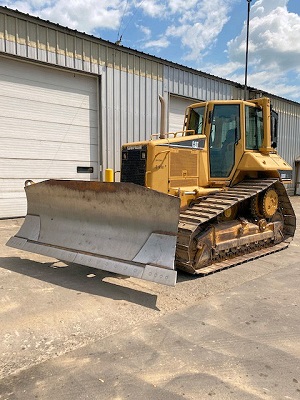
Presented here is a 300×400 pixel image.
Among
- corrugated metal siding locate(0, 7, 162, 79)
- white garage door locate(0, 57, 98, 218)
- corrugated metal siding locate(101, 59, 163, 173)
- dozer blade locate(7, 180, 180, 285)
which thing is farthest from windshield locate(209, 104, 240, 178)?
corrugated metal siding locate(0, 7, 162, 79)

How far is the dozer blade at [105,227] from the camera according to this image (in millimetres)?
4359

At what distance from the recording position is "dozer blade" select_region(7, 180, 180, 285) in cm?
436

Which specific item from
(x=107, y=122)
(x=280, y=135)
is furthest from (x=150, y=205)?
(x=280, y=135)

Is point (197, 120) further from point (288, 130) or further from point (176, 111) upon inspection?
point (288, 130)

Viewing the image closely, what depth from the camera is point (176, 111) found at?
12828mm

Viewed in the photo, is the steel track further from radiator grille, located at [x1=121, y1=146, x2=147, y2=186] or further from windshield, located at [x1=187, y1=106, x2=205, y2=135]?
windshield, located at [x1=187, y1=106, x2=205, y2=135]

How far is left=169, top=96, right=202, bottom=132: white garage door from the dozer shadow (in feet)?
27.4

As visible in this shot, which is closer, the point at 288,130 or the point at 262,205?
the point at 262,205

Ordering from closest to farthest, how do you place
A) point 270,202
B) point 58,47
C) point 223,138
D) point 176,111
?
point 223,138
point 270,202
point 58,47
point 176,111

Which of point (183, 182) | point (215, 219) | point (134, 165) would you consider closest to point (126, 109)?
point (134, 165)

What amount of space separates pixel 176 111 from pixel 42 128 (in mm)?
5326

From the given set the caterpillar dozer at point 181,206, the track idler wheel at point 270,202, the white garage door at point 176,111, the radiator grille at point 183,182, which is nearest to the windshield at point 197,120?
the caterpillar dozer at point 181,206

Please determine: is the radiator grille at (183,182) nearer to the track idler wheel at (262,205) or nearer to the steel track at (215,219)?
the steel track at (215,219)

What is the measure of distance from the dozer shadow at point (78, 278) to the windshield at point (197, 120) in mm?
3316
